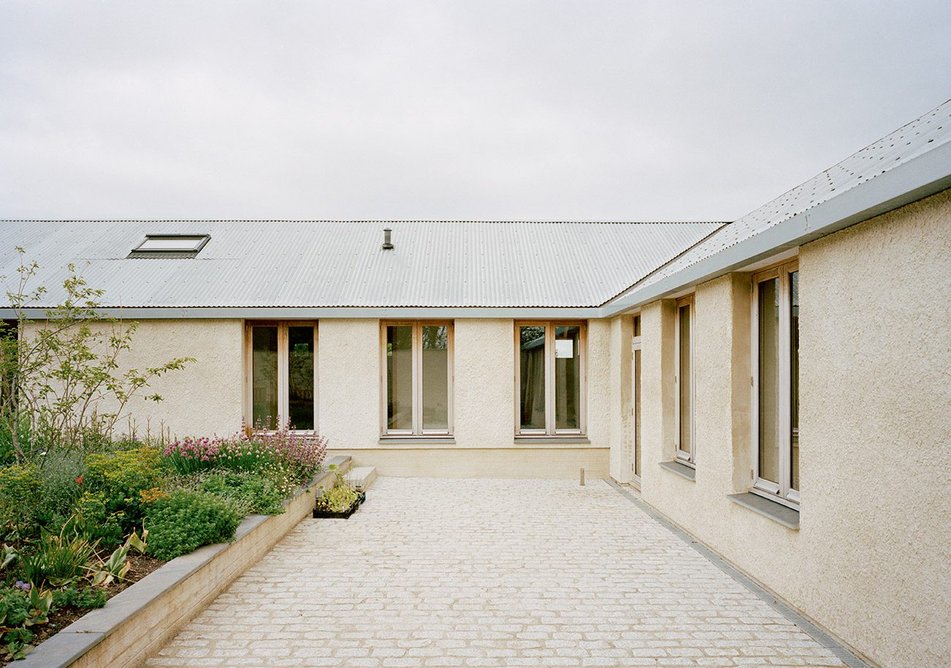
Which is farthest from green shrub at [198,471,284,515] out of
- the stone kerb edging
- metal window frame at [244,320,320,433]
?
metal window frame at [244,320,320,433]

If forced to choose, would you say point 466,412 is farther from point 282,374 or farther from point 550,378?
point 282,374

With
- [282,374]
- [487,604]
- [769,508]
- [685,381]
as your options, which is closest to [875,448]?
[769,508]

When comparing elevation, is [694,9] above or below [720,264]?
above

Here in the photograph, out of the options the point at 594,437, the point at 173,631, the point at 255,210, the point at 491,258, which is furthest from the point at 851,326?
the point at 255,210

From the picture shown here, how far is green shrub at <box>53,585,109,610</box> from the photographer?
3.78 m

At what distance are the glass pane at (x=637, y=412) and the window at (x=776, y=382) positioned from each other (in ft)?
12.9

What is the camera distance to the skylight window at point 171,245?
42.4 ft

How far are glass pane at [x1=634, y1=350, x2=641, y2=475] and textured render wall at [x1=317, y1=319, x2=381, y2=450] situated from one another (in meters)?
4.57

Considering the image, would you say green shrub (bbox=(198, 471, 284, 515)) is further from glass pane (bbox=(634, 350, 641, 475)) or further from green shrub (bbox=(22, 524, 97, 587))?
glass pane (bbox=(634, 350, 641, 475))

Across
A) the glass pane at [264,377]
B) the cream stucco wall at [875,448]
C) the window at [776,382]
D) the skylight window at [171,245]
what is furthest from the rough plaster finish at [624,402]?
the skylight window at [171,245]

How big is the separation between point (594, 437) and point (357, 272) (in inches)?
226

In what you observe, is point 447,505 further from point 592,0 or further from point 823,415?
point 592,0

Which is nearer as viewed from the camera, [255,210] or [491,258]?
[491,258]

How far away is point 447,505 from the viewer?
8.66m
